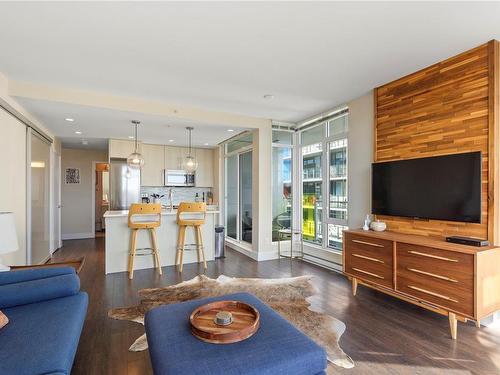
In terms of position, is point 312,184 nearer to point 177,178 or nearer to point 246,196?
point 246,196

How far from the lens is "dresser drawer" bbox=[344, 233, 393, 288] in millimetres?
2973

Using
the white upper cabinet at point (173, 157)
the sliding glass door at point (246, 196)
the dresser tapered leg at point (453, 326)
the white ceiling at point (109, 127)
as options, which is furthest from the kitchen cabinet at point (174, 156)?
the dresser tapered leg at point (453, 326)

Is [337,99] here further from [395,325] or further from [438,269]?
[395,325]

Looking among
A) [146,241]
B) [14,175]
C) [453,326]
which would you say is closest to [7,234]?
[14,175]

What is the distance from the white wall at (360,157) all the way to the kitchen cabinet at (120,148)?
5.13 metres

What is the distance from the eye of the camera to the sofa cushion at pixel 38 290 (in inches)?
76.8

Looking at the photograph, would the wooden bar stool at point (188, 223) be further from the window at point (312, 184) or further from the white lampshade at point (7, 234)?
the white lampshade at point (7, 234)

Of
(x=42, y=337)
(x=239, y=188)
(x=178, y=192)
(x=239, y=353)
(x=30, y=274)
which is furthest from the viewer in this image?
(x=178, y=192)

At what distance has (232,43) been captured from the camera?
101 inches

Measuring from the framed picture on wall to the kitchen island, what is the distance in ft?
12.0

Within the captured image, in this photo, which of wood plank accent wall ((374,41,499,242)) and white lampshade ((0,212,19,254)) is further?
wood plank accent wall ((374,41,499,242))

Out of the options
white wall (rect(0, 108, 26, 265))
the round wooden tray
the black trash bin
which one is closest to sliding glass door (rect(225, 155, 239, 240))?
the black trash bin

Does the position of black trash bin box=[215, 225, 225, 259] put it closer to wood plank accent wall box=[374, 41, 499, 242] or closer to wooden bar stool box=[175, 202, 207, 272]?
wooden bar stool box=[175, 202, 207, 272]

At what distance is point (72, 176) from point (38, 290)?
254 inches
